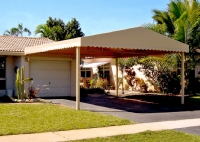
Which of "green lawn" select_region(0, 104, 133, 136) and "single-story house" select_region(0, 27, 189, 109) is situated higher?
"single-story house" select_region(0, 27, 189, 109)

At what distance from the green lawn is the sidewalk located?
0.43m

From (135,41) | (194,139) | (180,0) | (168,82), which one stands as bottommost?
(194,139)

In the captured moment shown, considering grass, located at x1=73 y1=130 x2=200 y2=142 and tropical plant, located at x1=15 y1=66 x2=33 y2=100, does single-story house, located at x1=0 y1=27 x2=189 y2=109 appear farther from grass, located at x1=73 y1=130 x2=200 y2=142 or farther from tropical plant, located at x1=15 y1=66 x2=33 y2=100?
grass, located at x1=73 y1=130 x2=200 y2=142

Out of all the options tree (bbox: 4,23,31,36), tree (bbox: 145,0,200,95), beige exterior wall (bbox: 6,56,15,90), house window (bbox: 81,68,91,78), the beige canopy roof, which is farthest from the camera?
tree (bbox: 4,23,31,36)

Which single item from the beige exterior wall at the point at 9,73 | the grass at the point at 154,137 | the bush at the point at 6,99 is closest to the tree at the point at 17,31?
the beige exterior wall at the point at 9,73

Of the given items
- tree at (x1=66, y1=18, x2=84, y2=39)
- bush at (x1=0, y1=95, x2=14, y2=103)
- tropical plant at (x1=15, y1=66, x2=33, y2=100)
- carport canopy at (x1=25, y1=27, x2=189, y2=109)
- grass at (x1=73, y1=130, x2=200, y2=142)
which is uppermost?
tree at (x1=66, y1=18, x2=84, y2=39)

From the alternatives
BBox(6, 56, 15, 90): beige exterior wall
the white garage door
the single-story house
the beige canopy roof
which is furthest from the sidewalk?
BBox(6, 56, 15, 90): beige exterior wall

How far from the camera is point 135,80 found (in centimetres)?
2781

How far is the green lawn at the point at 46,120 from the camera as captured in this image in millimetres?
9586

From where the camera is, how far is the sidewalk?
840cm

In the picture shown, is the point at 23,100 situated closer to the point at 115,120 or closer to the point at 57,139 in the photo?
the point at 115,120

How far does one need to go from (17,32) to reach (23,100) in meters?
41.0

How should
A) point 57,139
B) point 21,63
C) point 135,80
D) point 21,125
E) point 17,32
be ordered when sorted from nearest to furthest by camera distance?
1. point 57,139
2. point 21,125
3. point 21,63
4. point 135,80
5. point 17,32

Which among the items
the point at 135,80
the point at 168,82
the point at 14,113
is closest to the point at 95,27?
the point at 135,80
